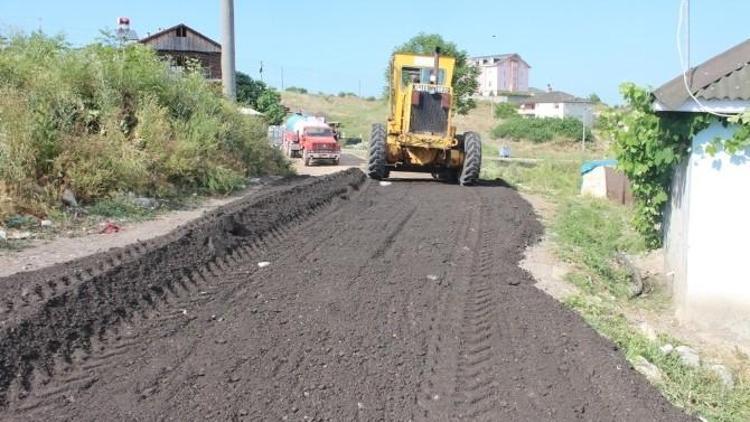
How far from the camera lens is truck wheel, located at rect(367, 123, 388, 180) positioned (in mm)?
18266

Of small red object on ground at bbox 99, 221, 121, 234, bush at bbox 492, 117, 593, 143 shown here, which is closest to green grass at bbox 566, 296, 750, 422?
small red object on ground at bbox 99, 221, 121, 234

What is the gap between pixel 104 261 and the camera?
741 centimetres

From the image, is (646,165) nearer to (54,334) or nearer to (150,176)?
(54,334)

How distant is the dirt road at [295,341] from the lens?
4344 mm

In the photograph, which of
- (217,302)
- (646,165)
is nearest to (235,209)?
(217,302)

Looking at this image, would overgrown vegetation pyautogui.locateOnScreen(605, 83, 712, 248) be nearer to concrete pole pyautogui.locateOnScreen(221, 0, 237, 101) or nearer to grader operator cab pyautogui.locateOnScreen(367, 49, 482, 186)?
grader operator cab pyautogui.locateOnScreen(367, 49, 482, 186)

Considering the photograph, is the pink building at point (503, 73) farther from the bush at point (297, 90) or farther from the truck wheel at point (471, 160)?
the truck wheel at point (471, 160)

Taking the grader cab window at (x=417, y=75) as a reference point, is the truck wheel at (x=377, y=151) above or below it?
below

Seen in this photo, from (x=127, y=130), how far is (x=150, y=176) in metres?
1.68

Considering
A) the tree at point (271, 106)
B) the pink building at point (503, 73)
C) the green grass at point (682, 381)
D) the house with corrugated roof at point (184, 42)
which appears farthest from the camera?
the pink building at point (503, 73)

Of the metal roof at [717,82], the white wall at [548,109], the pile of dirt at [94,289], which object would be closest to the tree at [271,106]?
the pile of dirt at [94,289]

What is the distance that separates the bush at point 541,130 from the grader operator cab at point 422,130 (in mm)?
46322

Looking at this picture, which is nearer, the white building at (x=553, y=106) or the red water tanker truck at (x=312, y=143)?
the red water tanker truck at (x=312, y=143)

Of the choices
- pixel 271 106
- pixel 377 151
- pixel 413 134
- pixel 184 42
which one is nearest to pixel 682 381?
pixel 413 134
